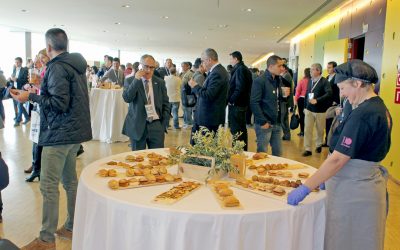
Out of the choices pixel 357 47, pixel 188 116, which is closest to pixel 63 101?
pixel 188 116

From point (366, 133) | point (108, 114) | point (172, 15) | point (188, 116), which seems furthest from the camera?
point (172, 15)

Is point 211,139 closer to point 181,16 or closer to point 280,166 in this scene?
point 280,166

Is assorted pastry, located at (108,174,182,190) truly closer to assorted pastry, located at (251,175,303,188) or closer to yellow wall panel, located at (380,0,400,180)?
assorted pastry, located at (251,175,303,188)

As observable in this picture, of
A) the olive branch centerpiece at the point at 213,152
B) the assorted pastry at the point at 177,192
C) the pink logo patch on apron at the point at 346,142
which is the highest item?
the pink logo patch on apron at the point at 346,142

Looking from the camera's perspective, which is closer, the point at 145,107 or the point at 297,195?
the point at 297,195

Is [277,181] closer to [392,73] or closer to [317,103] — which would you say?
[392,73]

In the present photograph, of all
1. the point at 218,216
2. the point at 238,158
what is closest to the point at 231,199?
the point at 218,216

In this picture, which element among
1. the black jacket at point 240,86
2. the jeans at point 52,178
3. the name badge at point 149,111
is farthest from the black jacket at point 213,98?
the jeans at point 52,178

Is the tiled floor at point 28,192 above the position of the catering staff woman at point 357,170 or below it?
below

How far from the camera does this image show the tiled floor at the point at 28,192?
10.1 feet

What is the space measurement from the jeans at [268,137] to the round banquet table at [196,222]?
87.4 inches

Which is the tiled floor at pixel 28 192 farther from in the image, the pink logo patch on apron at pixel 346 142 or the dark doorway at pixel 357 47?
the dark doorway at pixel 357 47

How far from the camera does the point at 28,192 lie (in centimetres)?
391

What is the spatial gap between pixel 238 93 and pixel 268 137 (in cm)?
145
